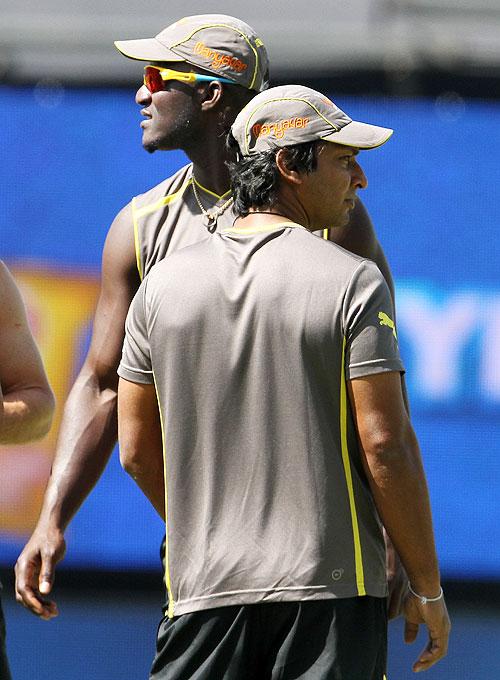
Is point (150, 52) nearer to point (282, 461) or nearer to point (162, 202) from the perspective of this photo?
point (162, 202)

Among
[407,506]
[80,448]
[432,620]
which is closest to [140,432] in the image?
[80,448]

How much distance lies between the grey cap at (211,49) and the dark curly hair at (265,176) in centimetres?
56

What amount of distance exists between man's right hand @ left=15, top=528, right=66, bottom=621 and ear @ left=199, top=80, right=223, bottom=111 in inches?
40.0

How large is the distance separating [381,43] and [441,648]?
156 inches

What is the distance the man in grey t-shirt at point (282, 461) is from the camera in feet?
7.25

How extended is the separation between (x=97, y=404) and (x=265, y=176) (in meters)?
0.82

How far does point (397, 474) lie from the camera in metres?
2.23

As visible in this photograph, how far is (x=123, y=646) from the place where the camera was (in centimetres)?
509

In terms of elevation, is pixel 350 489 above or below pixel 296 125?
below

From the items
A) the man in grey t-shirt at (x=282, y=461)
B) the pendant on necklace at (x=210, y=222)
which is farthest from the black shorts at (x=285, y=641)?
the pendant on necklace at (x=210, y=222)

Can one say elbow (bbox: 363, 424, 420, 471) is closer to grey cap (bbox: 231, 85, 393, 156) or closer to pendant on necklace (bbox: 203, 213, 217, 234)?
grey cap (bbox: 231, 85, 393, 156)

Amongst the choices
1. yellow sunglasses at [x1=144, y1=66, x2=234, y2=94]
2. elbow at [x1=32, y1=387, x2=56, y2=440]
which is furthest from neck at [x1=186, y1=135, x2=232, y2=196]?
elbow at [x1=32, y1=387, x2=56, y2=440]

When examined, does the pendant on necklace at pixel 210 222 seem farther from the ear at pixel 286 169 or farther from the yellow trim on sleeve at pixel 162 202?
the ear at pixel 286 169

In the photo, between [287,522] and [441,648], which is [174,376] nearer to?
[287,522]
